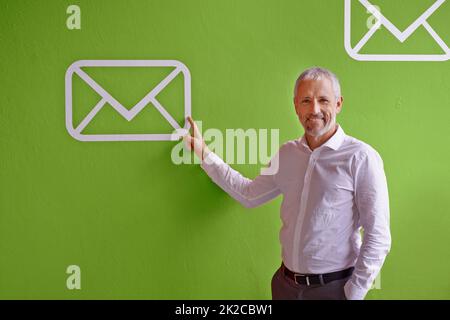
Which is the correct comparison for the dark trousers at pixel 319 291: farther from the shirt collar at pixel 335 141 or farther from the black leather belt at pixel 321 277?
the shirt collar at pixel 335 141

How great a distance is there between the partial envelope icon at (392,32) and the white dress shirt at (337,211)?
0.48 m

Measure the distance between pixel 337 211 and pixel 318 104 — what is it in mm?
388

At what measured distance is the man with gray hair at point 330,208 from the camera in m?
1.53

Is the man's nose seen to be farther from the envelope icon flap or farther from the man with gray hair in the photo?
the envelope icon flap

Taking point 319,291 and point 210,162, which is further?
point 210,162

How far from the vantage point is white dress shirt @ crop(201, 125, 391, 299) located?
1524 millimetres

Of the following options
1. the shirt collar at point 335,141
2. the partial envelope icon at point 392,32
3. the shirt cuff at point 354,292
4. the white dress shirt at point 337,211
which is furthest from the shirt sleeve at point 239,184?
the partial envelope icon at point 392,32

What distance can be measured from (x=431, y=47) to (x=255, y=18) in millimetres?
778

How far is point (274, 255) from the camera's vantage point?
1959mm

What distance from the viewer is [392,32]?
1.92 meters

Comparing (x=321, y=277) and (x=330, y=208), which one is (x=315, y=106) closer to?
(x=330, y=208)

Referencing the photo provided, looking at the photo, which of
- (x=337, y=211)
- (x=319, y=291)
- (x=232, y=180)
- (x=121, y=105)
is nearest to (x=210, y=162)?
(x=232, y=180)

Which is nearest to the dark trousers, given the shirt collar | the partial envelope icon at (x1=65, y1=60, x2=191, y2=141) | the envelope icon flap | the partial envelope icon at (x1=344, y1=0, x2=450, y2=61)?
the shirt collar

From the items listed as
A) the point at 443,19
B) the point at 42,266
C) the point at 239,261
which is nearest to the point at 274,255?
the point at 239,261
